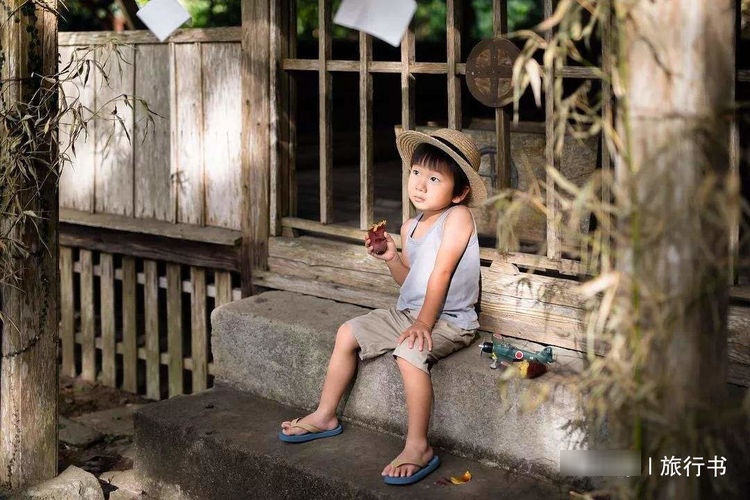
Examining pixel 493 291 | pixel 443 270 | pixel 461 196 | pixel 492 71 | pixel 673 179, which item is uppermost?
pixel 492 71

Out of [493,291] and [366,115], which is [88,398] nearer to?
[366,115]

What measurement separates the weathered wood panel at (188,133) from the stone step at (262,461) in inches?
48.4

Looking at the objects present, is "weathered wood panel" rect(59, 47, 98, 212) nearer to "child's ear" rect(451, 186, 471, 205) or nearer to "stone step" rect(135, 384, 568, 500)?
"stone step" rect(135, 384, 568, 500)

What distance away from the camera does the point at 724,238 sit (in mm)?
2672

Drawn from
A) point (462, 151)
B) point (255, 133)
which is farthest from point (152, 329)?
point (462, 151)

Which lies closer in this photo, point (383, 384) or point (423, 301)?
point (423, 301)

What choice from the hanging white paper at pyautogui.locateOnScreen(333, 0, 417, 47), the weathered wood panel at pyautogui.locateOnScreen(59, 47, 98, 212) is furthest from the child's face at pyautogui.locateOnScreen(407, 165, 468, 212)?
the weathered wood panel at pyautogui.locateOnScreen(59, 47, 98, 212)

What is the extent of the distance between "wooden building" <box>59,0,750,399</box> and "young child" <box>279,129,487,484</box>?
35 cm

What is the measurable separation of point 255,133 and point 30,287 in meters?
1.59

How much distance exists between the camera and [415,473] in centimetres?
404

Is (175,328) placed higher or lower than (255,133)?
lower

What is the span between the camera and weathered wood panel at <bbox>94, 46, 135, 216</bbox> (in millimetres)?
6371

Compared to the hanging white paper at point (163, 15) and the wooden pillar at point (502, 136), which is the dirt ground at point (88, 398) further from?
the wooden pillar at point (502, 136)

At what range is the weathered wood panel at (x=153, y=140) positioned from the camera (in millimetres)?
6168
